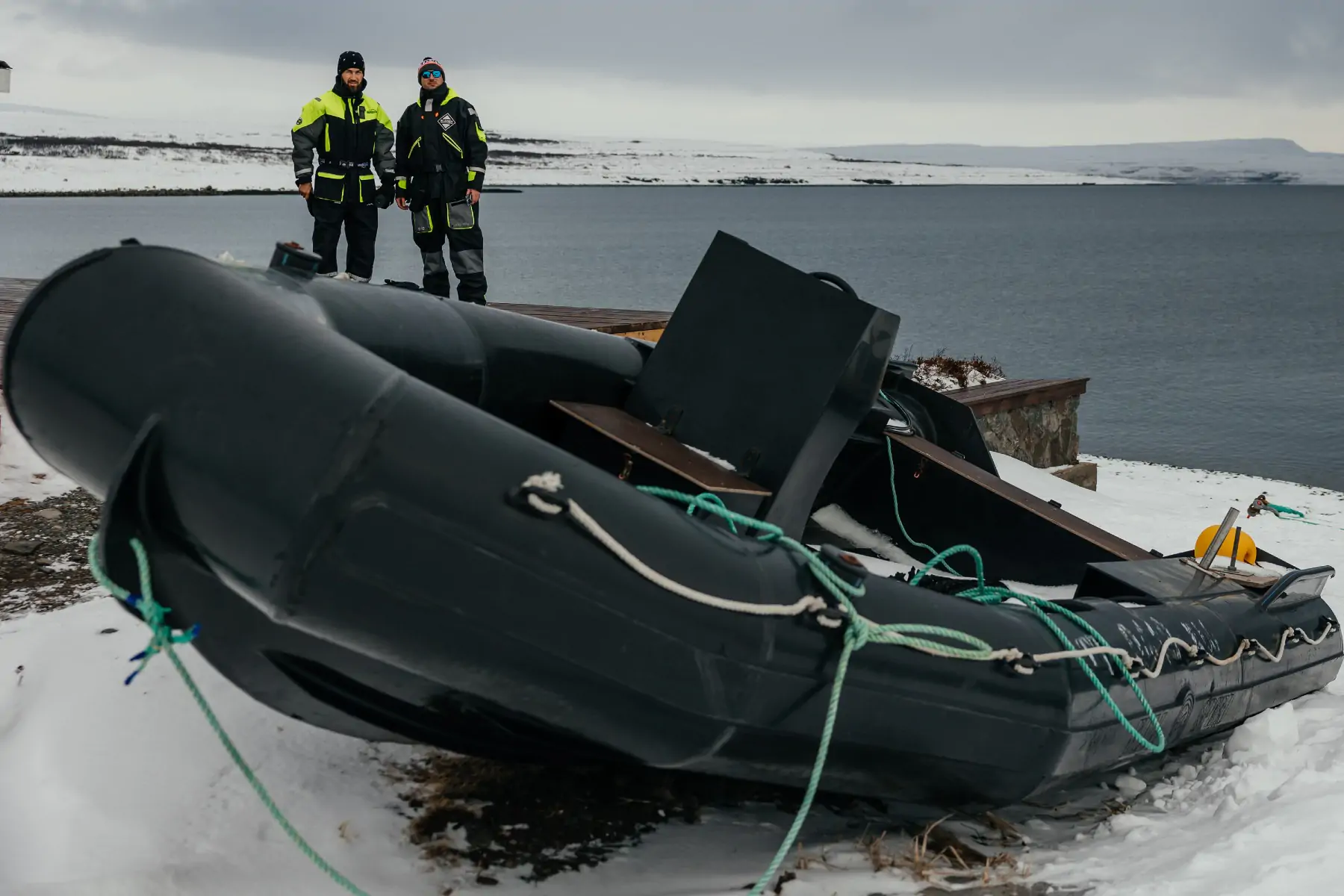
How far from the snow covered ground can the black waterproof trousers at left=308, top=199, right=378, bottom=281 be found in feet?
13.8

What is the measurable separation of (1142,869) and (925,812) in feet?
1.53

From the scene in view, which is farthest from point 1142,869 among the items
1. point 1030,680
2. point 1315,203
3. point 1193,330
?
point 1315,203

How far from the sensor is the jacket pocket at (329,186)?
277 inches

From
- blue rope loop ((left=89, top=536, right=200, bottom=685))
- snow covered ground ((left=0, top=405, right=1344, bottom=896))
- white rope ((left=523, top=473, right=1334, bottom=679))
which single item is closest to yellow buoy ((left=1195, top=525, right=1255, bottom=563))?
snow covered ground ((left=0, top=405, right=1344, bottom=896))

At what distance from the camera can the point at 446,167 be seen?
7.03 meters

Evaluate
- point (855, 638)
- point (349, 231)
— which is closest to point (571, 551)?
point (855, 638)

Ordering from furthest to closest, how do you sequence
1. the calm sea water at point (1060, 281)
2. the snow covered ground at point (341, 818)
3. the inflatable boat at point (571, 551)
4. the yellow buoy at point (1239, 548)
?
the calm sea water at point (1060, 281) → the yellow buoy at point (1239, 548) → the snow covered ground at point (341, 818) → the inflatable boat at point (571, 551)

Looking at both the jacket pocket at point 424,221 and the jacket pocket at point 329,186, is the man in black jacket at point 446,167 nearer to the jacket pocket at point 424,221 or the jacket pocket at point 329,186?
the jacket pocket at point 424,221

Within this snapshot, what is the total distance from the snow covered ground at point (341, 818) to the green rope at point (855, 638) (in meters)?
0.22

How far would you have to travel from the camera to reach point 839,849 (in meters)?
2.67

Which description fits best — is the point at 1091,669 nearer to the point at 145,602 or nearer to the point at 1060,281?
Result: the point at 145,602

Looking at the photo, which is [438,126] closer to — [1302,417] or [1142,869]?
[1142,869]

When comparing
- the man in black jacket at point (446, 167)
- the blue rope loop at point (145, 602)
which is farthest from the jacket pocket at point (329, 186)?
the blue rope loop at point (145, 602)

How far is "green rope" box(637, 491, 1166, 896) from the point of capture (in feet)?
7.51
